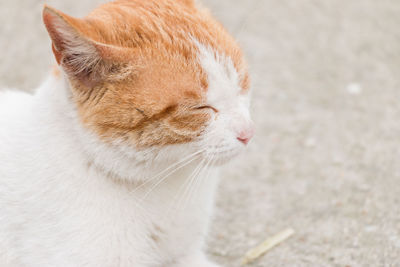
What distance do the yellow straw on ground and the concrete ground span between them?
29mm

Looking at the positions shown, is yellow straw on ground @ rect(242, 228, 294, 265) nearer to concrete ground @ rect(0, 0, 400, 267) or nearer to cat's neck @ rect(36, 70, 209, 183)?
concrete ground @ rect(0, 0, 400, 267)

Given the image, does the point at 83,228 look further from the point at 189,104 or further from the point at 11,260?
the point at 189,104

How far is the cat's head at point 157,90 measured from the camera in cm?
132

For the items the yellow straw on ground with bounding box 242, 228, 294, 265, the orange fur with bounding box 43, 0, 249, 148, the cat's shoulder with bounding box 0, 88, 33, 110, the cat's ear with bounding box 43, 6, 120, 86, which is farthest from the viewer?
the yellow straw on ground with bounding box 242, 228, 294, 265

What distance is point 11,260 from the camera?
147cm

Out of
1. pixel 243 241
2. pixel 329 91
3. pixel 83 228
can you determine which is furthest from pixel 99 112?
pixel 329 91

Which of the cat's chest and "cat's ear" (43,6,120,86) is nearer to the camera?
"cat's ear" (43,6,120,86)

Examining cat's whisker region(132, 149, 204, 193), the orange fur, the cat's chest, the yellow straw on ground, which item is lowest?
the yellow straw on ground

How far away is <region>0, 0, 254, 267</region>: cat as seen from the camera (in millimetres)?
1330

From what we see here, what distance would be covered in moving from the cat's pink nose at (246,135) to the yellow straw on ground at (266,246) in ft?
2.14

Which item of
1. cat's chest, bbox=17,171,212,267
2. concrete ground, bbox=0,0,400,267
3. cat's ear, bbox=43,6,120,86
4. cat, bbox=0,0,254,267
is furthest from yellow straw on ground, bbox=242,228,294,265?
cat's ear, bbox=43,6,120,86

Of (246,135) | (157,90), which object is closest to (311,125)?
(246,135)

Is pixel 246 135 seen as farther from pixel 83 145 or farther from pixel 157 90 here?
pixel 83 145

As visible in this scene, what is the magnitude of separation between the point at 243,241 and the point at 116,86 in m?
0.97
